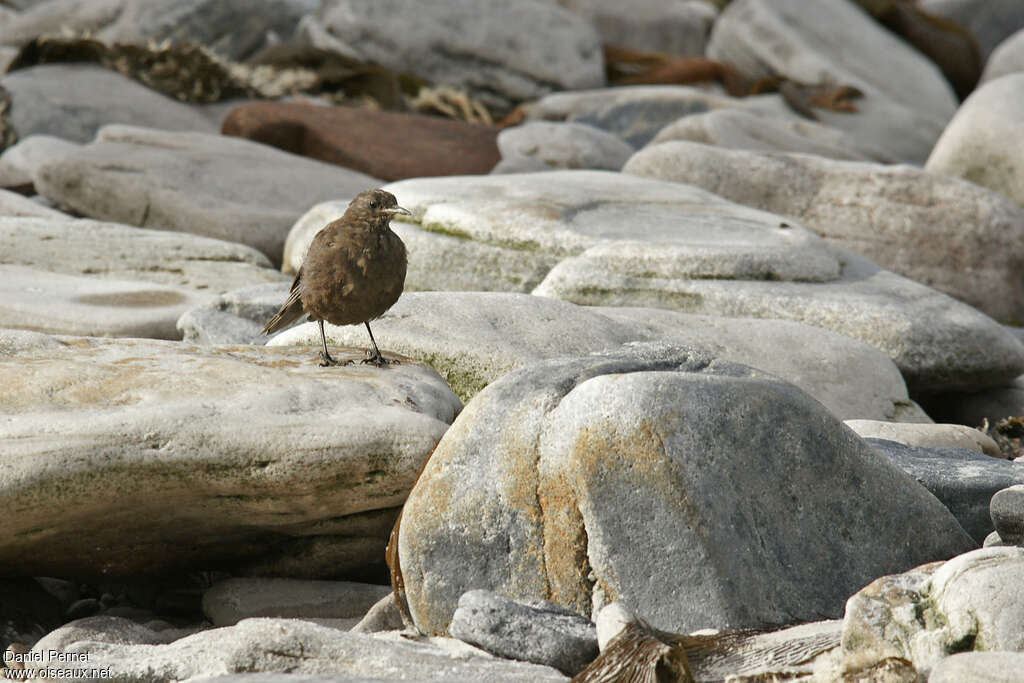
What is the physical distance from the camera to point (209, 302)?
730cm

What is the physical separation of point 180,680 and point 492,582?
109 cm

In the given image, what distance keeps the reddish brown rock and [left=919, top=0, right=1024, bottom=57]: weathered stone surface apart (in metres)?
14.0

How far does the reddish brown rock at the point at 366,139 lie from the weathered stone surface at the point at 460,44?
4003 millimetres

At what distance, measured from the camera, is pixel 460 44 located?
16.5m

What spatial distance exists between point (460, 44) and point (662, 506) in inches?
517

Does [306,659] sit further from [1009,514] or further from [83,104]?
[83,104]

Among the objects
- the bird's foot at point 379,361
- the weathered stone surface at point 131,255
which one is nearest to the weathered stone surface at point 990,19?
the weathered stone surface at point 131,255

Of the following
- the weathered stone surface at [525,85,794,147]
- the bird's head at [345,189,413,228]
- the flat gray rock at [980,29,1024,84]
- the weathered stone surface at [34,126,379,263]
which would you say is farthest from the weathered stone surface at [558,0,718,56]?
the bird's head at [345,189,413,228]

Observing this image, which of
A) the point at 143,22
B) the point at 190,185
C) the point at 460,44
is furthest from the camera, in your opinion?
the point at 460,44

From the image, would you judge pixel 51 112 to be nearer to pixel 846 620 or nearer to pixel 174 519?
pixel 174 519

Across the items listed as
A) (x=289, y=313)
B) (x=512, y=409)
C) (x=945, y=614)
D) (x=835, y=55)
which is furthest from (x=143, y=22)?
(x=945, y=614)

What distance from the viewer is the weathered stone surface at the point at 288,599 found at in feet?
16.4

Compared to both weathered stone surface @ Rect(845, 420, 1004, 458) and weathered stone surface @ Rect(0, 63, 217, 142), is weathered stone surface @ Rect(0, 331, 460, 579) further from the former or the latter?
weathered stone surface @ Rect(0, 63, 217, 142)

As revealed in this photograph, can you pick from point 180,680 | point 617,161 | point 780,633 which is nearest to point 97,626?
point 180,680
